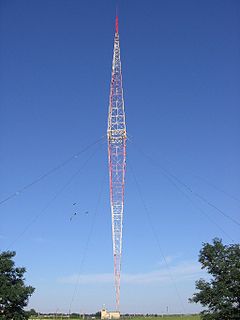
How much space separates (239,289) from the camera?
61531mm

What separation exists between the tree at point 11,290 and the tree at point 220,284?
2517 centimetres

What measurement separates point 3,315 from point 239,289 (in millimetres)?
34021

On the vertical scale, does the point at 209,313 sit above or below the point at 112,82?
below

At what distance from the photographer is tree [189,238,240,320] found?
61.6m

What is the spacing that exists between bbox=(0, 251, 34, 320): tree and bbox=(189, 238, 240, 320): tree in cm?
2517

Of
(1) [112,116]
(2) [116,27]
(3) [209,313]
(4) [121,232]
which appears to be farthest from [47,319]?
(2) [116,27]

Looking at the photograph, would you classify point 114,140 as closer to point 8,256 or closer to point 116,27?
point 116,27

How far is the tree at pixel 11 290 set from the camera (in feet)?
231

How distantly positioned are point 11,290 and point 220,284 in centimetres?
3015

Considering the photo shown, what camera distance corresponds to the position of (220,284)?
2482 inches

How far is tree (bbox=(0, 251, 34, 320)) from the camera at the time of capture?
7044 cm

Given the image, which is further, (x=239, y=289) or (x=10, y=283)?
(x=10, y=283)

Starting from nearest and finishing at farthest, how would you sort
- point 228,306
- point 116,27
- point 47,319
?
point 228,306 < point 116,27 < point 47,319

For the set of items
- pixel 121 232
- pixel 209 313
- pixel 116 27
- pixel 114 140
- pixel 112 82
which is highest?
pixel 116 27
